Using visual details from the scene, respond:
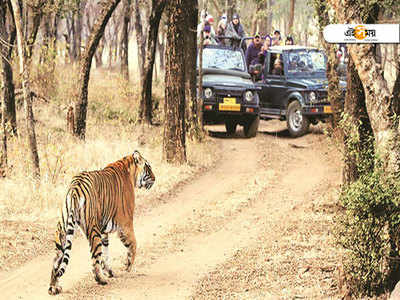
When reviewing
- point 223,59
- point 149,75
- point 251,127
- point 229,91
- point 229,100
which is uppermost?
point 223,59

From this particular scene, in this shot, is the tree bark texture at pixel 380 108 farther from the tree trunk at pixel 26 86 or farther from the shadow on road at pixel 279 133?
the shadow on road at pixel 279 133

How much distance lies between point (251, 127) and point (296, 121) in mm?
1154

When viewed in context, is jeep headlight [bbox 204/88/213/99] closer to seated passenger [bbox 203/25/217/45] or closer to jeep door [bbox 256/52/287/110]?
jeep door [bbox 256/52/287/110]

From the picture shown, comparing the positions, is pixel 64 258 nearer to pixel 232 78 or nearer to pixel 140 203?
pixel 140 203

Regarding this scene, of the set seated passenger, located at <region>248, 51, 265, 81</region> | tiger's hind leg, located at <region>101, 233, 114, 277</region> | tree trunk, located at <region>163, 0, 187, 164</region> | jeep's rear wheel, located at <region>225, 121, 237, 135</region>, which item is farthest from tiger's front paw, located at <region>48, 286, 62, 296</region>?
jeep's rear wheel, located at <region>225, 121, 237, 135</region>

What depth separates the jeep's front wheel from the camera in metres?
19.0

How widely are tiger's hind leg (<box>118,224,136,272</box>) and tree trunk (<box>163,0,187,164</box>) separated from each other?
6915 mm

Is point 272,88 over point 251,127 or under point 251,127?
over

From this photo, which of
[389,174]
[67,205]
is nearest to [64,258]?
[67,205]

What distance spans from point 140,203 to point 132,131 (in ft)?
19.2

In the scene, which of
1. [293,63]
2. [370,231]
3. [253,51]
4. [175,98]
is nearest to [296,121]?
[293,63]

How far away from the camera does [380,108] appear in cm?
664

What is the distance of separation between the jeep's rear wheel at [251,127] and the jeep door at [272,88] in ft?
2.87

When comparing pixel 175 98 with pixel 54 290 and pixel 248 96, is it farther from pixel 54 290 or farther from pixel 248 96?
pixel 54 290
